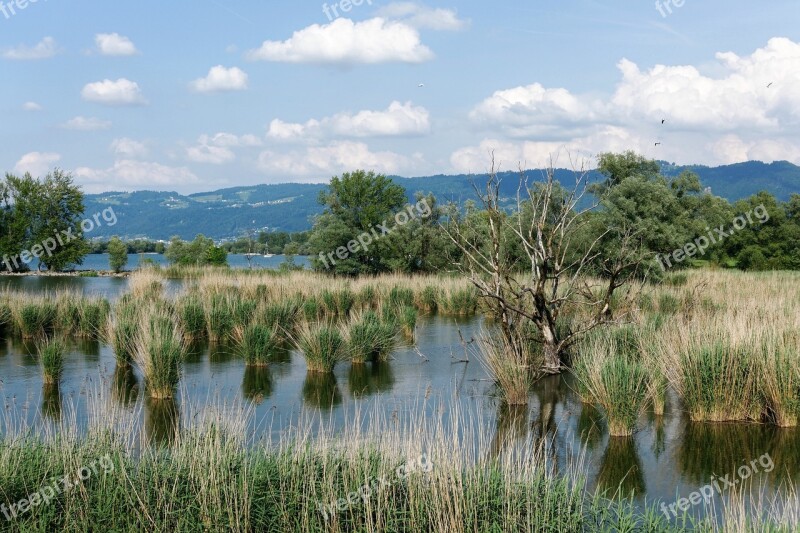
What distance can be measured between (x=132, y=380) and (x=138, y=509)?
6.66 metres

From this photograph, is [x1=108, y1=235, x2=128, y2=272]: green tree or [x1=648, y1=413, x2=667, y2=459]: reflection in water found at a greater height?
[x1=108, y1=235, x2=128, y2=272]: green tree

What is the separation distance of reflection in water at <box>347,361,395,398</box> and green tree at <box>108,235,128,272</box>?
38.3m

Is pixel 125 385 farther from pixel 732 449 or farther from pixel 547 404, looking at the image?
pixel 732 449

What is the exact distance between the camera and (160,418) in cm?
950

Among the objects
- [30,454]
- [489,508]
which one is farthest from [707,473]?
[30,454]

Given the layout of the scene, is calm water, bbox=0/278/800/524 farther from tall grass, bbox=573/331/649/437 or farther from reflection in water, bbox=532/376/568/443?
tall grass, bbox=573/331/649/437

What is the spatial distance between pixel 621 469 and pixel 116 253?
45.5 meters

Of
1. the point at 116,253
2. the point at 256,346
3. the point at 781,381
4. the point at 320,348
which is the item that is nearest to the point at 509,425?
the point at 781,381

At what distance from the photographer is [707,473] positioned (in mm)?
7434

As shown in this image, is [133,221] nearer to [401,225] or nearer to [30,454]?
[401,225]

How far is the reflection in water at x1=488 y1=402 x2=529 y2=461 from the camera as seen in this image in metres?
8.28

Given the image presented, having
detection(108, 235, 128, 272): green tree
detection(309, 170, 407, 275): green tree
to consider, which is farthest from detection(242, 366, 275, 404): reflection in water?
detection(108, 235, 128, 272): green tree

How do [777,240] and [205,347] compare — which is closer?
[205,347]

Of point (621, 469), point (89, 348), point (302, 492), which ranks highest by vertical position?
point (302, 492)
